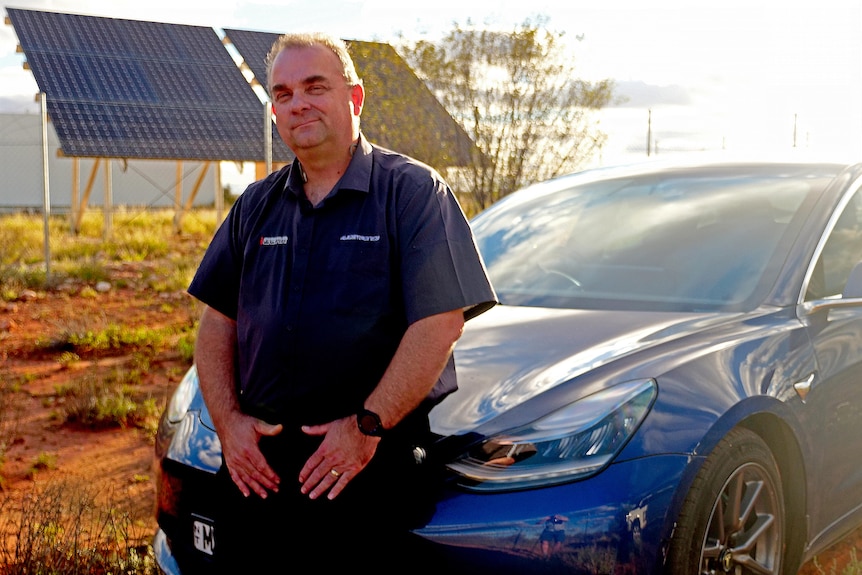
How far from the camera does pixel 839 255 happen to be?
370 cm

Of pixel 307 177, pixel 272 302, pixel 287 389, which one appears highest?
pixel 307 177

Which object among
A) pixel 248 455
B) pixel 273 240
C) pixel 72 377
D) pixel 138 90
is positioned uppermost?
pixel 138 90

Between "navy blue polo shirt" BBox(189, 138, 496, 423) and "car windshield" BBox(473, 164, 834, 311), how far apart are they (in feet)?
4.01

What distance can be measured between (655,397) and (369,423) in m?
0.80

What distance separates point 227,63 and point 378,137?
7493 mm

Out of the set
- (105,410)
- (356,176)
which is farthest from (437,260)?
(105,410)

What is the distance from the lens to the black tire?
2.53 m

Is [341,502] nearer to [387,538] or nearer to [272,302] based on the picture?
[387,538]

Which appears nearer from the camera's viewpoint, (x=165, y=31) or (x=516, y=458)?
(x=516, y=458)

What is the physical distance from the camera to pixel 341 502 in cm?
238

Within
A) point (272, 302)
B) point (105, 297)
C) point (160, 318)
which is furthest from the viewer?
point (105, 297)

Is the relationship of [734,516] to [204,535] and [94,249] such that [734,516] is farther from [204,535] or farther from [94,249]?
[94,249]

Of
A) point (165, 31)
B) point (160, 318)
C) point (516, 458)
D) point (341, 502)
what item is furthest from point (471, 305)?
point (165, 31)

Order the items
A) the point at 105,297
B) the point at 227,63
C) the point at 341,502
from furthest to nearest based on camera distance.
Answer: the point at 227,63 → the point at 105,297 → the point at 341,502
